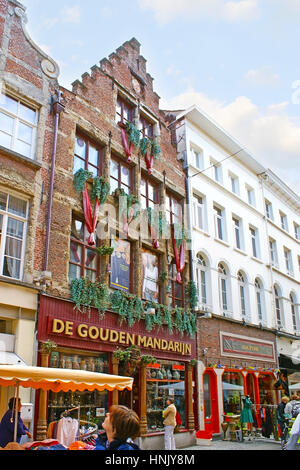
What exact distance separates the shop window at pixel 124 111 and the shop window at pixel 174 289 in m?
6.16

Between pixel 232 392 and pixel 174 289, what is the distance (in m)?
5.53

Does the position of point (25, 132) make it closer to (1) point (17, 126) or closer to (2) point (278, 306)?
(1) point (17, 126)

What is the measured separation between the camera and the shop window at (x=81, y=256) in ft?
42.2

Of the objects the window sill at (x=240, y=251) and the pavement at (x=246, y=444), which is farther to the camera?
the window sill at (x=240, y=251)

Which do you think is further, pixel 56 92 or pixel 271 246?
pixel 271 246

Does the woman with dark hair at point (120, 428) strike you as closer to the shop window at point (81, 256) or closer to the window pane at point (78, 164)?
the shop window at point (81, 256)

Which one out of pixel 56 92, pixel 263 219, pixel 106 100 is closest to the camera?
pixel 56 92

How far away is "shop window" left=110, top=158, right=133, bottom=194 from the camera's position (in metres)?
15.5

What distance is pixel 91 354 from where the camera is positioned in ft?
41.2

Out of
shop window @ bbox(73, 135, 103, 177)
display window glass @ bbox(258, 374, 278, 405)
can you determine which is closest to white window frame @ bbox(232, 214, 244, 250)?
display window glass @ bbox(258, 374, 278, 405)

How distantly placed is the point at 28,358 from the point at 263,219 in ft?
61.3

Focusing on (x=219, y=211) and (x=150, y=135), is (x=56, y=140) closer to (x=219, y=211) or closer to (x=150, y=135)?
(x=150, y=135)

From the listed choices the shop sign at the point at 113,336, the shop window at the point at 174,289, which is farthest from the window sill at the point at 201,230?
the shop sign at the point at 113,336

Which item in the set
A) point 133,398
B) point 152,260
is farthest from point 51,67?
point 133,398
